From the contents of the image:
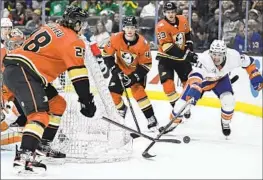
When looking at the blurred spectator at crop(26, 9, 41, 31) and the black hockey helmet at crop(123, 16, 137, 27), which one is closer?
the black hockey helmet at crop(123, 16, 137, 27)

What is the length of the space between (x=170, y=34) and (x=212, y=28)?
192 centimetres

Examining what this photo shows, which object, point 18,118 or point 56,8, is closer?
point 18,118

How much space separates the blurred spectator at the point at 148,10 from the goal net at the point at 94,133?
3391 millimetres

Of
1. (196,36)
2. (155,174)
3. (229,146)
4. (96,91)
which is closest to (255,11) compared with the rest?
(196,36)

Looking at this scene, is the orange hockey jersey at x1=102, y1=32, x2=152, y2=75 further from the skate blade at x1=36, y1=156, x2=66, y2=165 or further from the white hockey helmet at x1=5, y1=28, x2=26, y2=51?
the skate blade at x1=36, y1=156, x2=66, y2=165

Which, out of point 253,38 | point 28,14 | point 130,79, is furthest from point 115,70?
point 28,14

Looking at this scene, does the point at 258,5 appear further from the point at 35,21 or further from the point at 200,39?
the point at 35,21

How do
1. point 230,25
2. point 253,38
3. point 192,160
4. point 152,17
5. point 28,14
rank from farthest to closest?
point 28,14 < point 152,17 < point 230,25 < point 253,38 < point 192,160

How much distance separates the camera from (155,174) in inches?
145

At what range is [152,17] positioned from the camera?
784cm

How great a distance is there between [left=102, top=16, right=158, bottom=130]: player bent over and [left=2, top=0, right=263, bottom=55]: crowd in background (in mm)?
2032

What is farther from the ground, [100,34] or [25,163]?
[25,163]

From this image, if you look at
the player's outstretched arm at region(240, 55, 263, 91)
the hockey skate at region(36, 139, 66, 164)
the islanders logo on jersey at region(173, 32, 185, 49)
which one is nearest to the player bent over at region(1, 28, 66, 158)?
the hockey skate at region(36, 139, 66, 164)

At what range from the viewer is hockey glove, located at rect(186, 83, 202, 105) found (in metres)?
4.73
